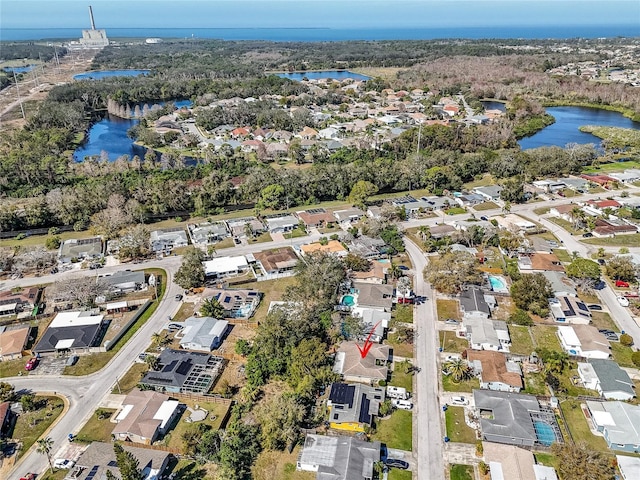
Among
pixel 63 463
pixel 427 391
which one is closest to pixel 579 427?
pixel 427 391

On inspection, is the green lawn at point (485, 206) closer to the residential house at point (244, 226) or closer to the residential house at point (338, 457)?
the residential house at point (244, 226)

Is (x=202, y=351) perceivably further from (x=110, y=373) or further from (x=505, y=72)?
(x=505, y=72)

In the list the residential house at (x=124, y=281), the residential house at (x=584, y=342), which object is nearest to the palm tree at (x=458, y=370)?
the residential house at (x=584, y=342)

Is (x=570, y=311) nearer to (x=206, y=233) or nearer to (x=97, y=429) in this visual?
(x=97, y=429)

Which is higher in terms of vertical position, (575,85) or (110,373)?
(575,85)

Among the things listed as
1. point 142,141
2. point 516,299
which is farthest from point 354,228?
point 142,141
